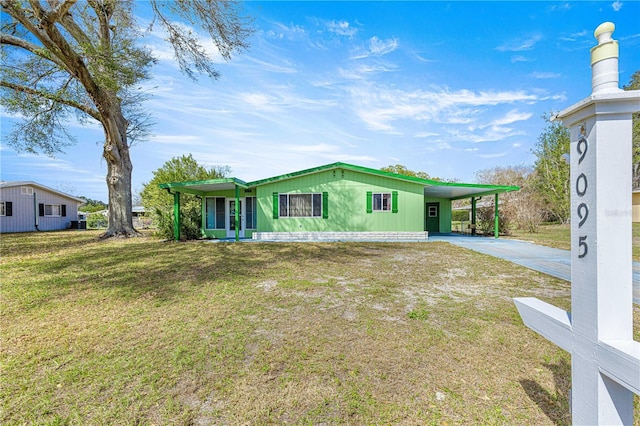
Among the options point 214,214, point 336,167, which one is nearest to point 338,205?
point 336,167

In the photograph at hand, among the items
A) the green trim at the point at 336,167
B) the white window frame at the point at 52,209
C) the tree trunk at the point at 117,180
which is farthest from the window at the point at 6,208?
the green trim at the point at 336,167

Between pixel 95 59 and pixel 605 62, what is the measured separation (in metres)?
13.5

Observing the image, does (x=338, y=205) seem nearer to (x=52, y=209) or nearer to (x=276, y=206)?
(x=276, y=206)

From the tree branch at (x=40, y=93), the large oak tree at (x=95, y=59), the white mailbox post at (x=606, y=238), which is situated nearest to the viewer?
the white mailbox post at (x=606, y=238)

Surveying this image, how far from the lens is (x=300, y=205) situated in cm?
1314

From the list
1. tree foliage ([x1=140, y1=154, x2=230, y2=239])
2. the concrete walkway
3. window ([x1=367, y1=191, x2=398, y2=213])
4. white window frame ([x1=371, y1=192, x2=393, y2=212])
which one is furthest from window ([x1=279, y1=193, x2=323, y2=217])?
the concrete walkway

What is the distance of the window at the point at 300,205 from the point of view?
1306cm

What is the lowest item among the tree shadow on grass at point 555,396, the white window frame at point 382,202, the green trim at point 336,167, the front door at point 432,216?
the tree shadow on grass at point 555,396

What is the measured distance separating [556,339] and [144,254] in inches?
403

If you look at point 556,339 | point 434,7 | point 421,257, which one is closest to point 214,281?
point 556,339

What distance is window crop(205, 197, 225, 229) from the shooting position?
14328 millimetres

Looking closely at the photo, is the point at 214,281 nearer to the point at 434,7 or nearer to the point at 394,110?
the point at 434,7

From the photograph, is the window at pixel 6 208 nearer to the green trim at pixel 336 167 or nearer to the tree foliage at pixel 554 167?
the green trim at pixel 336 167

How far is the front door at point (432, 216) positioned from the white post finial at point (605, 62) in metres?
17.2
